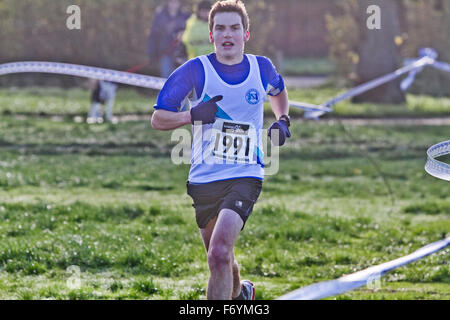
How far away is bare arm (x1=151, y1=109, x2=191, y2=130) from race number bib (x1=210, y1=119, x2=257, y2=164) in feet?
0.81

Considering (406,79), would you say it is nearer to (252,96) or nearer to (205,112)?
(252,96)

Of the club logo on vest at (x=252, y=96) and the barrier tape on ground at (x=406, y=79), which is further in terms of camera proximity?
the barrier tape on ground at (x=406, y=79)

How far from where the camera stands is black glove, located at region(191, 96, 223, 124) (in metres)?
5.09

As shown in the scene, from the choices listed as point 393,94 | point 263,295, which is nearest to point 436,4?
point 393,94

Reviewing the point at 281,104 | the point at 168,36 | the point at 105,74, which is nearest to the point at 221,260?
the point at 281,104

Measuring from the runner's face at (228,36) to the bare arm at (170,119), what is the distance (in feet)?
1.56

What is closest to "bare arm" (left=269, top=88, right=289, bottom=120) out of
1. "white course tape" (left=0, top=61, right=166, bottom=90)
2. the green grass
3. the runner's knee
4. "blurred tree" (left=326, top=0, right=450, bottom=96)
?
the runner's knee

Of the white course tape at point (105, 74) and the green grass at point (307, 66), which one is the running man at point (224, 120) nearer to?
the white course tape at point (105, 74)

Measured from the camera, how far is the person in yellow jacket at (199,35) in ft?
43.8

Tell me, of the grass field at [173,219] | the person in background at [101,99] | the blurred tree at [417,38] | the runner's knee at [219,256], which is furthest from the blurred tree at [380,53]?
the runner's knee at [219,256]

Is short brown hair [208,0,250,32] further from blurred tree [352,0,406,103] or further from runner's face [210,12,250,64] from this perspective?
blurred tree [352,0,406,103]

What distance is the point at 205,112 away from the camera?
16.7 ft

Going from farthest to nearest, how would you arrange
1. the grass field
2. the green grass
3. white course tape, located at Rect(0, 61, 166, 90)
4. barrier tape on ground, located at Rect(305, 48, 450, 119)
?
1. the green grass
2. barrier tape on ground, located at Rect(305, 48, 450, 119)
3. white course tape, located at Rect(0, 61, 166, 90)
4. the grass field
